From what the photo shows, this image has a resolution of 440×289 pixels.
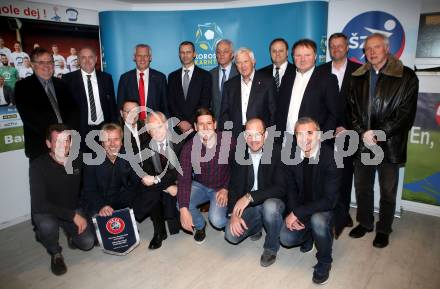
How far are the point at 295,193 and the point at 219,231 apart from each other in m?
1.07

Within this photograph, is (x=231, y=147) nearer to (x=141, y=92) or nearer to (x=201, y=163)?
(x=201, y=163)

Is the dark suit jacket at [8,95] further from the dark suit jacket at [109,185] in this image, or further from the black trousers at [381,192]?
the black trousers at [381,192]

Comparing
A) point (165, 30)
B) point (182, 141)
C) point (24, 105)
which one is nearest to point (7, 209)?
point (24, 105)

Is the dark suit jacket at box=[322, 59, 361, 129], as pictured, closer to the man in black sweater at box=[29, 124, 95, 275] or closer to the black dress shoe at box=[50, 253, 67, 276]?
the man in black sweater at box=[29, 124, 95, 275]

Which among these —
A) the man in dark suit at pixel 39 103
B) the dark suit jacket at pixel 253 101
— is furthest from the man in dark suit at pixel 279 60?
the man in dark suit at pixel 39 103

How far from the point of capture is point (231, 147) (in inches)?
124

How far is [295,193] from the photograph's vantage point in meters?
2.76

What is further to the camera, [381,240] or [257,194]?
[381,240]

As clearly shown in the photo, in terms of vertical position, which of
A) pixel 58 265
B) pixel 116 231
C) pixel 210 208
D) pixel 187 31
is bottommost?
pixel 58 265

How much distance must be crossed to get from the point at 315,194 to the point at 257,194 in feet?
1.59

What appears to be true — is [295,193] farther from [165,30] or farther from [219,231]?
[165,30]

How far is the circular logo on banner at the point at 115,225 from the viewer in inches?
117

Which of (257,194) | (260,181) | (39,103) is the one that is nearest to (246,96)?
(260,181)

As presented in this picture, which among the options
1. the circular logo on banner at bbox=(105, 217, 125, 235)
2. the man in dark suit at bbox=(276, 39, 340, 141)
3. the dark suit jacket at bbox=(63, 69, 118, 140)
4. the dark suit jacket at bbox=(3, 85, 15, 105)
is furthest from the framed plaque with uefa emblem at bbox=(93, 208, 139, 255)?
the man in dark suit at bbox=(276, 39, 340, 141)
